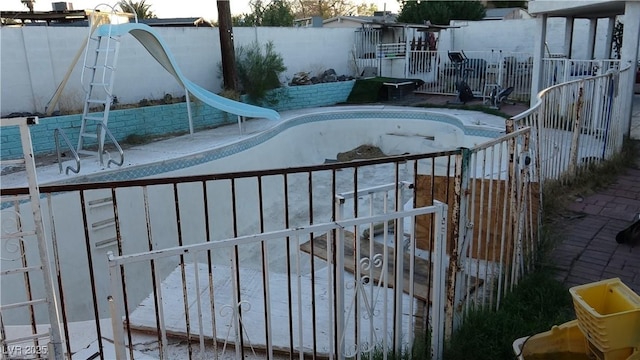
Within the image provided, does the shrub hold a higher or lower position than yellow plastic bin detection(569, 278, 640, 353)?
higher

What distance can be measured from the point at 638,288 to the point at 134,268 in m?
4.66

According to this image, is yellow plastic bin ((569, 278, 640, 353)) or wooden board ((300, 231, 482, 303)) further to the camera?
wooden board ((300, 231, 482, 303))

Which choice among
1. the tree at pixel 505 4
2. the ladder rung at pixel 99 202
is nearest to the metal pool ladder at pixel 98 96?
the ladder rung at pixel 99 202

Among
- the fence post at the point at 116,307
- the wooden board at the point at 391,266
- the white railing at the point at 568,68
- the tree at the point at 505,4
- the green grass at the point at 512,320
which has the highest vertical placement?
the tree at the point at 505,4

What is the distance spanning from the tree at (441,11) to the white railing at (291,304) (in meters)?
19.8

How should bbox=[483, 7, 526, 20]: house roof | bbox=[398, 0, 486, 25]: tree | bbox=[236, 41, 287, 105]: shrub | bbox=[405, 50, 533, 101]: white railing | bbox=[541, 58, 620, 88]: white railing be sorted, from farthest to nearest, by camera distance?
bbox=[483, 7, 526, 20]: house roof, bbox=[398, 0, 486, 25]: tree, bbox=[405, 50, 533, 101]: white railing, bbox=[236, 41, 287, 105]: shrub, bbox=[541, 58, 620, 88]: white railing

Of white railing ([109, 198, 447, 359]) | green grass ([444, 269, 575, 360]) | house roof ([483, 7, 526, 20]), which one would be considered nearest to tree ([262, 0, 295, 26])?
house roof ([483, 7, 526, 20])

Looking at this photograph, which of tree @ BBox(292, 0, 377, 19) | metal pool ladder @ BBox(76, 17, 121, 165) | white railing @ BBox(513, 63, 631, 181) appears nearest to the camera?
white railing @ BBox(513, 63, 631, 181)

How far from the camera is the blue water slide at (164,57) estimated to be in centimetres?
738

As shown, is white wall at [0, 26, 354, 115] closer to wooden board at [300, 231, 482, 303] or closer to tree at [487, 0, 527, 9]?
wooden board at [300, 231, 482, 303]

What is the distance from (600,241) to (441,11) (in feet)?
64.0

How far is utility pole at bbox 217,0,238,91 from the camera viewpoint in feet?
36.8

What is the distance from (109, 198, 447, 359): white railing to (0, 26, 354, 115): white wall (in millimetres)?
6434

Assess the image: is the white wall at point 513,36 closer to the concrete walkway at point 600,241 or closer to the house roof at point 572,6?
the house roof at point 572,6
